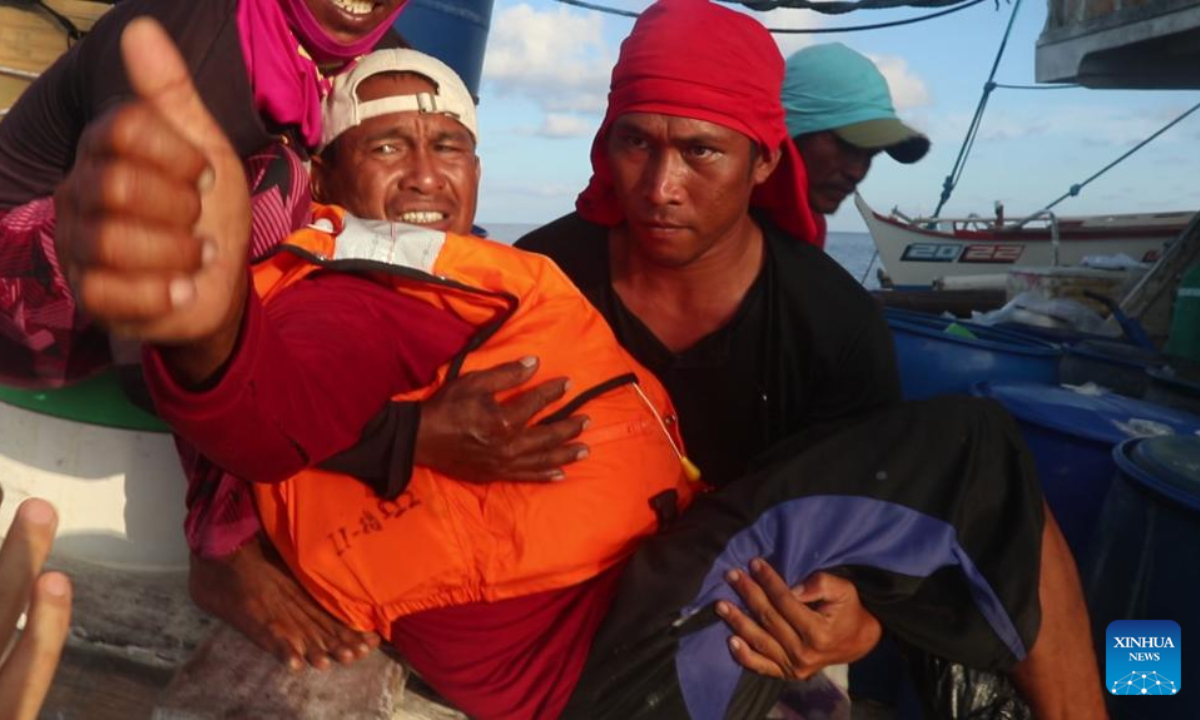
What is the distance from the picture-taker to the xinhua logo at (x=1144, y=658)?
Result: 1873mm

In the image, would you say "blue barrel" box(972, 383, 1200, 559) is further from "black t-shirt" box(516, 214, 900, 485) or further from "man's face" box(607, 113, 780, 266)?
"man's face" box(607, 113, 780, 266)

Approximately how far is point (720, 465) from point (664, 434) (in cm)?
53

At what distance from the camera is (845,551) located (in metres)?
1.59

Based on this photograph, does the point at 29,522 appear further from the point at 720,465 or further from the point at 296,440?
the point at 720,465

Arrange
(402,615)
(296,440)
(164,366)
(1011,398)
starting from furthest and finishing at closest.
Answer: (1011,398) < (402,615) < (296,440) < (164,366)

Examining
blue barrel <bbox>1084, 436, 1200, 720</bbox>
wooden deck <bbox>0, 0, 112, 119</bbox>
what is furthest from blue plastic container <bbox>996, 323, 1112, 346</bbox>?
wooden deck <bbox>0, 0, 112, 119</bbox>

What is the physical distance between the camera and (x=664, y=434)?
180 cm

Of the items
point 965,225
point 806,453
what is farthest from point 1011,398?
point 965,225

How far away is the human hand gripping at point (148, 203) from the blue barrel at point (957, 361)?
2671 millimetres

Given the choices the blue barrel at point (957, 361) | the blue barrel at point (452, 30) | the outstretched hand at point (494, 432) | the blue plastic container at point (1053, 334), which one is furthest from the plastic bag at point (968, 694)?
the blue barrel at point (452, 30)

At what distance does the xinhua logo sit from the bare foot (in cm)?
151

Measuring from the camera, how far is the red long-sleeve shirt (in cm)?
120

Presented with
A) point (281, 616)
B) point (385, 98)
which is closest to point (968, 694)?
point (281, 616)

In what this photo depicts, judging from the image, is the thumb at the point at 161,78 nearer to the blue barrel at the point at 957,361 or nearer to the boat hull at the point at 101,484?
the boat hull at the point at 101,484
